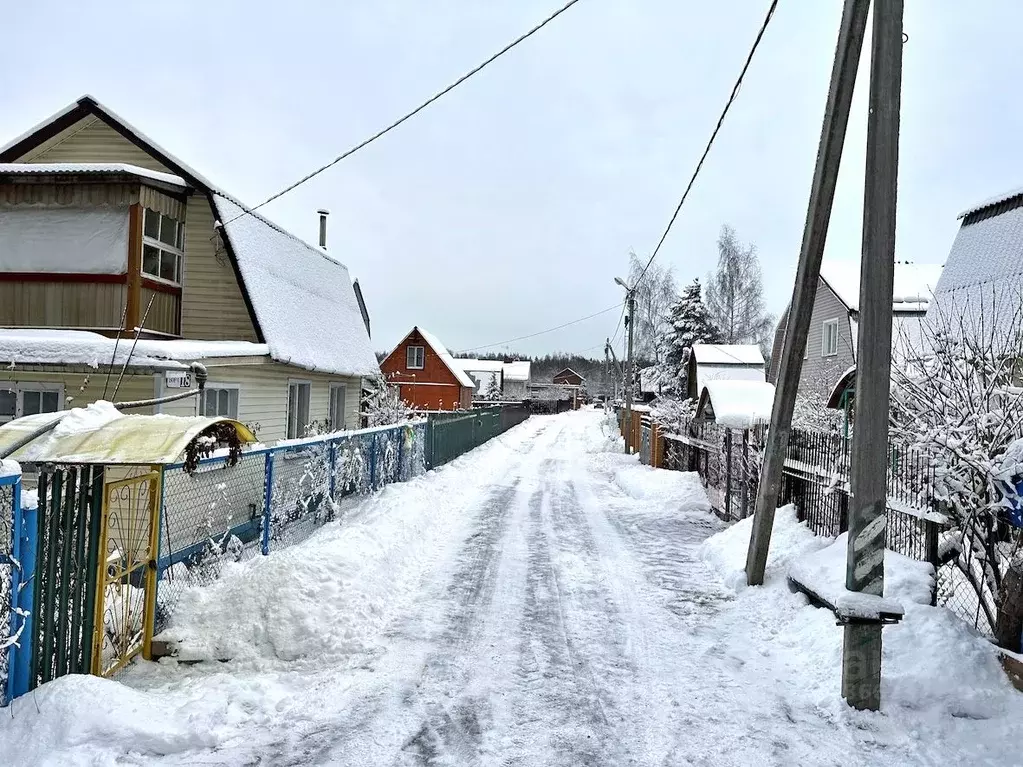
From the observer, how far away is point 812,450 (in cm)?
898

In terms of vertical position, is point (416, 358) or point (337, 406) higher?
point (416, 358)

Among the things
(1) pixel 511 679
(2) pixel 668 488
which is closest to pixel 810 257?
(1) pixel 511 679

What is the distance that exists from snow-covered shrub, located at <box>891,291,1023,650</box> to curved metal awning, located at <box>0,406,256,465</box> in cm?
557

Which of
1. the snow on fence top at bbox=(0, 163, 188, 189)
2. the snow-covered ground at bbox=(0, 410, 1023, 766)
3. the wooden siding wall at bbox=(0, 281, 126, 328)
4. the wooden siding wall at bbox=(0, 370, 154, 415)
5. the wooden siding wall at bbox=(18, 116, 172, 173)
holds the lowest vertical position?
the snow-covered ground at bbox=(0, 410, 1023, 766)

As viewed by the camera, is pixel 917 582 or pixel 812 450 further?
pixel 812 450

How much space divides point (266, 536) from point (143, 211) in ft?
19.9

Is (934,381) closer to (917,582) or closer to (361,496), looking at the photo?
(917,582)

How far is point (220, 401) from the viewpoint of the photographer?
11906 millimetres

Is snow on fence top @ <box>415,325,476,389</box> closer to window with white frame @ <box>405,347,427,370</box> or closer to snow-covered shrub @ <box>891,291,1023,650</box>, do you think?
window with white frame @ <box>405,347,427,370</box>

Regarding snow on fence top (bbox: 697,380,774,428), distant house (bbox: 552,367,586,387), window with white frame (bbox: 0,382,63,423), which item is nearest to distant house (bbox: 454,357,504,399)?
distant house (bbox: 552,367,586,387)

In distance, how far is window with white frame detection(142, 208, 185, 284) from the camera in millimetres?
11312

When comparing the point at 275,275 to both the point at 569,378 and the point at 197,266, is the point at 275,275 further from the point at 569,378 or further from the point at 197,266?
the point at 569,378

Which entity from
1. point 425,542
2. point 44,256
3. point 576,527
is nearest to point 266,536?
point 425,542

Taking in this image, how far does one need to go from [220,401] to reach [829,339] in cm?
1991
